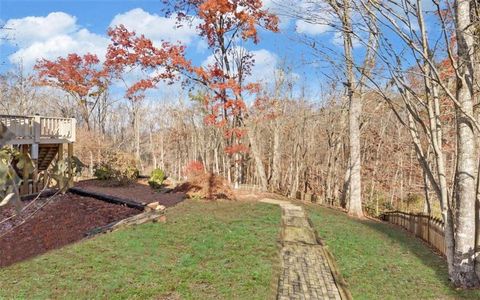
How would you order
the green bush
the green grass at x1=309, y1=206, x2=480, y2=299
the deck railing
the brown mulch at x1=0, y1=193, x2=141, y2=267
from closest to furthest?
the green grass at x1=309, y1=206, x2=480, y2=299, the brown mulch at x1=0, y1=193, x2=141, y2=267, the deck railing, the green bush

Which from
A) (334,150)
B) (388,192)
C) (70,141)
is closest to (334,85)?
(334,150)

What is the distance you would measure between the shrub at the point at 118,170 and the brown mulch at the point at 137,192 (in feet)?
1.08

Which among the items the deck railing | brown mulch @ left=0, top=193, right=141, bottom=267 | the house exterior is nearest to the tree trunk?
brown mulch @ left=0, top=193, right=141, bottom=267

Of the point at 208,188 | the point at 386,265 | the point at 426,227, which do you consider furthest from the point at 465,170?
the point at 208,188

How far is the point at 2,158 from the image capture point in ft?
5.04

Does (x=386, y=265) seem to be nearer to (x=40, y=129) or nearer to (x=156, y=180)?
(x=156, y=180)

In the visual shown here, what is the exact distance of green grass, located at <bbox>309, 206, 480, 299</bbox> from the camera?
496 centimetres

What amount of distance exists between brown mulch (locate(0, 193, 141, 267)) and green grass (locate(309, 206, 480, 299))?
5.87 metres

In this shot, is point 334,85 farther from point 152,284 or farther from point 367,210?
point 152,284

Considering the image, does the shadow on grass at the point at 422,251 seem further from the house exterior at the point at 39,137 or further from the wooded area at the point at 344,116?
the house exterior at the point at 39,137

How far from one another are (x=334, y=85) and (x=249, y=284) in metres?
14.9

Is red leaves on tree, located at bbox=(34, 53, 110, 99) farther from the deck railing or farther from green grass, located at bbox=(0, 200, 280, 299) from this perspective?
green grass, located at bbox=(0, 200, 280, 299)

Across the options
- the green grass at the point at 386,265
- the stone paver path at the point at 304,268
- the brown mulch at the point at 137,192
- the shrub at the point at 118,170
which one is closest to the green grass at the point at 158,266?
the stone paver path at the point at 304,268

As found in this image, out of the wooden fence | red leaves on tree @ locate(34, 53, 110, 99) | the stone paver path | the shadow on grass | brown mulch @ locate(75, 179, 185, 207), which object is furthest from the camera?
red leaves on tree @ locate(34, 53, 110, 99)
